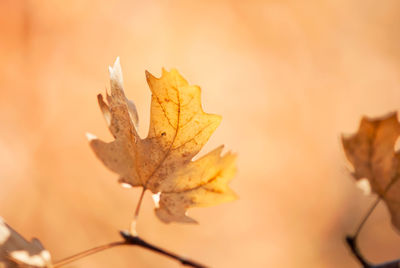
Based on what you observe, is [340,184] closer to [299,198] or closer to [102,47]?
[299,198]

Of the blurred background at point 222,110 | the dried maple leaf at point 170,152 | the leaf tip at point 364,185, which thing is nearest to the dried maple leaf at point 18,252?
the dried maple leaf at point 170,152

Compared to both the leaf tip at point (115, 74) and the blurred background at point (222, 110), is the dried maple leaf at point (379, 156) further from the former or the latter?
the blurred background at point (222, 110)

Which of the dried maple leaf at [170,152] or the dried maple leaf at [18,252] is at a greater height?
the dried maple leaf at [170,152]

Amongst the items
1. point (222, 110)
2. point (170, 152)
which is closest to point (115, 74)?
point (170, 152)

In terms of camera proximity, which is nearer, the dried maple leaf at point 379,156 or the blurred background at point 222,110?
the dried maple leaf at point 379,156

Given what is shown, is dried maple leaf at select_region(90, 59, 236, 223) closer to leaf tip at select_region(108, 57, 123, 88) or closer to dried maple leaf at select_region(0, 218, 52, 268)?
leaf tip at select_region(108, 57, 123, 88)

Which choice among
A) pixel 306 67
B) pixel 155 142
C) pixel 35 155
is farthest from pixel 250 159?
pixel 155 142
